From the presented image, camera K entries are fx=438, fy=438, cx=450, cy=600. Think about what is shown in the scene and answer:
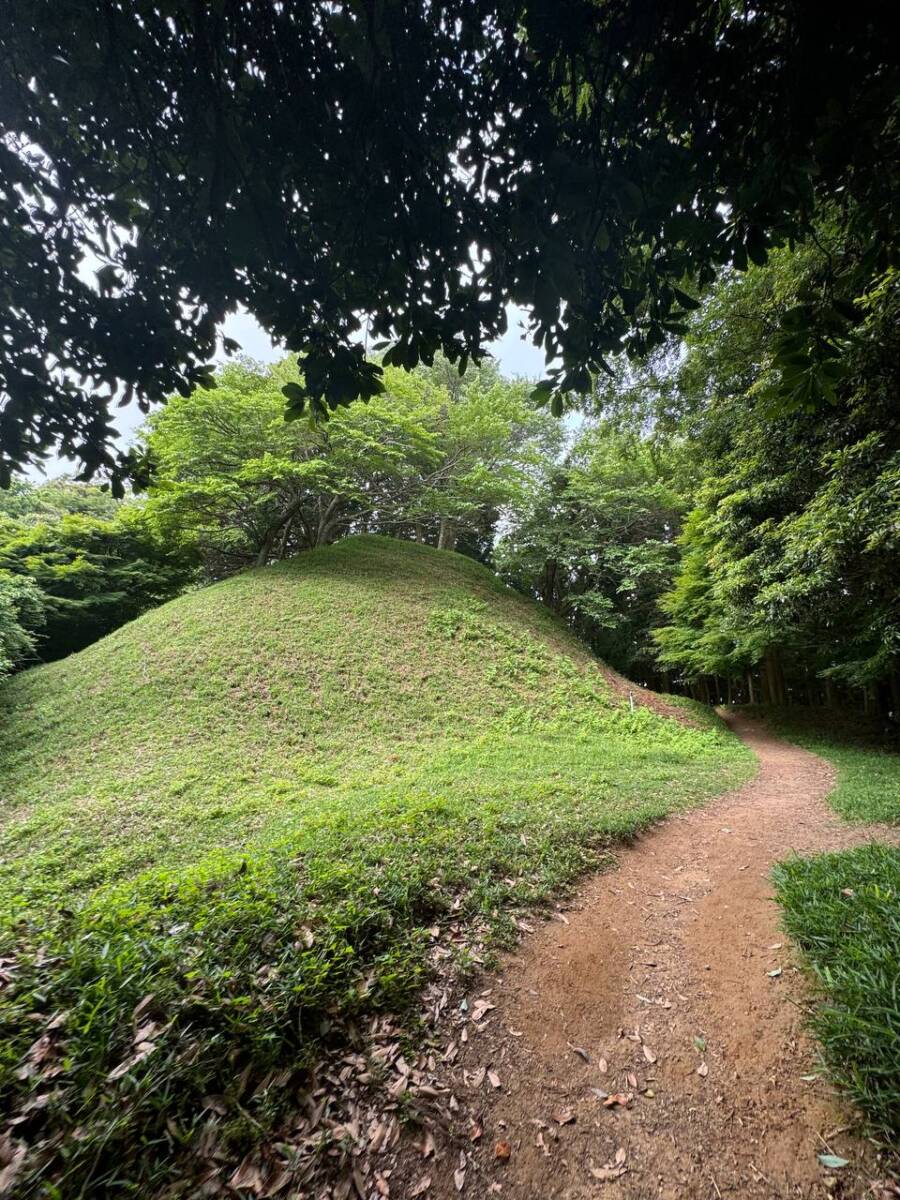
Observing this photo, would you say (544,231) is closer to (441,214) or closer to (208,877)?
(441,214)

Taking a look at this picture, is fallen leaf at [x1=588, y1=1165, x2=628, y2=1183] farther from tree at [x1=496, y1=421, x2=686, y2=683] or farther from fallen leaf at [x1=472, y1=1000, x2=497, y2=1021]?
tree at [x1=496, y1=421, x2=686, y2=683]

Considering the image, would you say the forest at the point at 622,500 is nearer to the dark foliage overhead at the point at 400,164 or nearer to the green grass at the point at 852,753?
the dark foliage overhead at the point at 400,164

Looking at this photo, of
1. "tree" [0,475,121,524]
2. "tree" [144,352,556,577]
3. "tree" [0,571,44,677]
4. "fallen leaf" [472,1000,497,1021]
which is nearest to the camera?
"fallen leaf" [472,1000,497,1021]

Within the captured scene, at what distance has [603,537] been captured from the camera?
1748cm

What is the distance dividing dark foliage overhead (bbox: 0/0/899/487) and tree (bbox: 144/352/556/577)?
7.73 meters

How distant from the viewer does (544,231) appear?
215 cm

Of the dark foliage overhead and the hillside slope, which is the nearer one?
the dark foliage overhead

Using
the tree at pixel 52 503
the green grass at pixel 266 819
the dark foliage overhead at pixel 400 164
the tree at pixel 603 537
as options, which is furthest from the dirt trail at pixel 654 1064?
the tree at pixel 52 503

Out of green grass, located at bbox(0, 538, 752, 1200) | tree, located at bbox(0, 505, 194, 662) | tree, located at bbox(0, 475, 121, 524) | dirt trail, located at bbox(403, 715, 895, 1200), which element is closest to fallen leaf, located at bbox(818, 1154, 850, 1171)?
dirt trail, located at bbox(403, 715, 895, 1200)

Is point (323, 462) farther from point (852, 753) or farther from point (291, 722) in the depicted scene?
point (852, 753)

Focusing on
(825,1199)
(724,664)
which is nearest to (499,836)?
(825,1199)

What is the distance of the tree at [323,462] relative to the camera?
11406 mm

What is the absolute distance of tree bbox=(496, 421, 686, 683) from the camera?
16.2m

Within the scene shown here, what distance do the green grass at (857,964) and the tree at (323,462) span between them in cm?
1032
